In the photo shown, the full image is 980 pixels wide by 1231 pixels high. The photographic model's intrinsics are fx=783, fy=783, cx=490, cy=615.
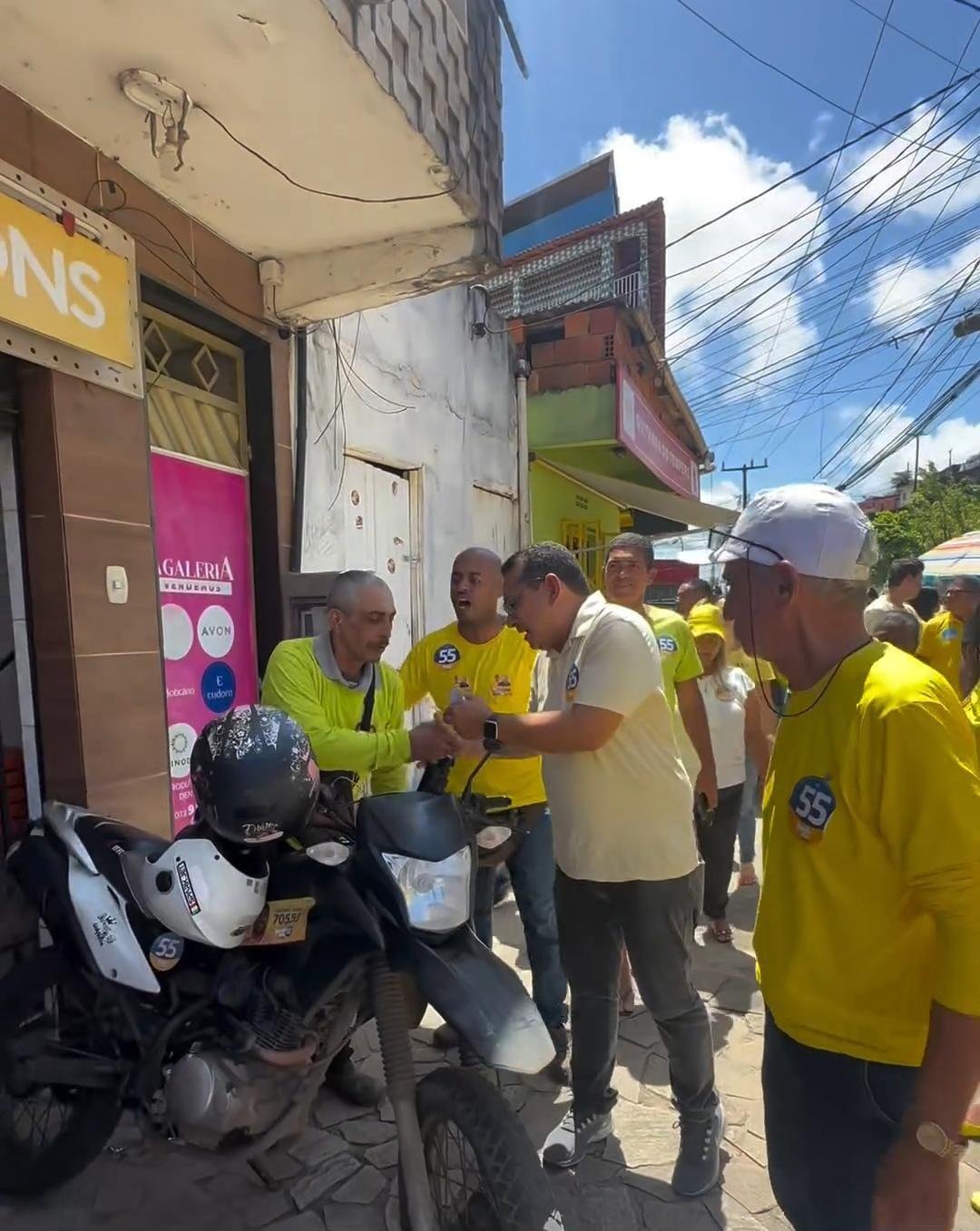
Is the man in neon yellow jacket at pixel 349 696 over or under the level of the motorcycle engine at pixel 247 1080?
over

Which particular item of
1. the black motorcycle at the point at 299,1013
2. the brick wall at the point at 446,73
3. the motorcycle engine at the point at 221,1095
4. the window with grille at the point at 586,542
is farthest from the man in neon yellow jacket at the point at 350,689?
the window with grille at the point at 586,542

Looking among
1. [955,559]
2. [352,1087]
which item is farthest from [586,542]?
[352,1087]

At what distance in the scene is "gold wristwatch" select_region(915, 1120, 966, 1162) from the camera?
3.56 ft

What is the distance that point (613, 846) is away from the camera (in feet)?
7.43

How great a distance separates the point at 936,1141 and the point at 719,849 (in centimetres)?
308

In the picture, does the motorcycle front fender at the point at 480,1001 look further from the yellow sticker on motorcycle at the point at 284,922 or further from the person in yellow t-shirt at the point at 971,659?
the person in yellow t-shirt at the point at 971,659

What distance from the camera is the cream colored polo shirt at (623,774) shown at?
2.18m

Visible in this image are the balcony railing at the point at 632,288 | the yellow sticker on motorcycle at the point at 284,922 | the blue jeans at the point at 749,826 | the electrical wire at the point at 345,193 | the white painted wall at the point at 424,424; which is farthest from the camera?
the balcony railing at the point at 632,288

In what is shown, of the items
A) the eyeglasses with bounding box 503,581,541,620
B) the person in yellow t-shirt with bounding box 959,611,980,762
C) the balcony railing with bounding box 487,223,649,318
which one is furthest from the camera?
the balcony railing with bounding box 487,223,649,318

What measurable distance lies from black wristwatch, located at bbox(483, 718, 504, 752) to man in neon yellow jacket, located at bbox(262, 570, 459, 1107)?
437mm

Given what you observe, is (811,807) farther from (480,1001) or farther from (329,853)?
(329,853)

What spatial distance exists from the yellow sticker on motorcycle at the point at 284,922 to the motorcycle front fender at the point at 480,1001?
26 centimetres

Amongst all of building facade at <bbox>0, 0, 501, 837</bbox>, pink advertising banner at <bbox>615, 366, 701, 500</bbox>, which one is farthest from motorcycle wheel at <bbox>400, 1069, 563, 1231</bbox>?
pink advertising banner at <bbox>615, 366, 701, 500</bbox>

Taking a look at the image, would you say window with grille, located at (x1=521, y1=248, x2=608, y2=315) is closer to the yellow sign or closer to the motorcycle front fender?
the yellow sign
